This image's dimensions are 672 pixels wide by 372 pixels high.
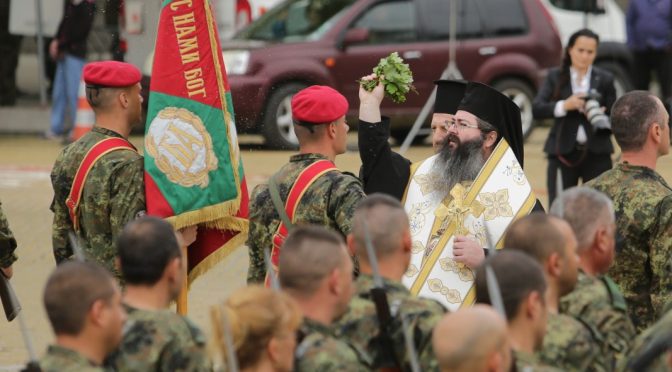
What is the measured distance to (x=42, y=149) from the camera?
59.4 ft

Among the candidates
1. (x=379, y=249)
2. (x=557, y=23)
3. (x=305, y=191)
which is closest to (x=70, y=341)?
(x=379, y=249)

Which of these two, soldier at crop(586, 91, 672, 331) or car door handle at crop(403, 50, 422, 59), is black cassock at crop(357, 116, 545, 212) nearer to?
soldier at crop(586, 91, 672, 331)

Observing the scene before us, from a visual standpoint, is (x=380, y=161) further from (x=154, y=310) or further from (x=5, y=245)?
(x=154, y=310)

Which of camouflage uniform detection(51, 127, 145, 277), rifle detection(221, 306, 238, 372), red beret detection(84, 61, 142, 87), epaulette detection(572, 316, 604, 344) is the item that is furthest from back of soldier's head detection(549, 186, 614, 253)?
red beret detection(84, 61, 142, 87)

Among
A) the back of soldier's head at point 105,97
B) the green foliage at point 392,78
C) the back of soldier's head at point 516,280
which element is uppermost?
the back of soldier's head at point 516,280

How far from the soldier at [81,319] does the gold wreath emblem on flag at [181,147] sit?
2.38m

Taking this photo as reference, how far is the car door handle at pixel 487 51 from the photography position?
58.5 ft

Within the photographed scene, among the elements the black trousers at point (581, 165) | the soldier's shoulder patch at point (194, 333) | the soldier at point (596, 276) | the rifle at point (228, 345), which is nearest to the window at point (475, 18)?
the black trousers at point (581, 165)

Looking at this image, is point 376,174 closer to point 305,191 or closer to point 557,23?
point 305,191

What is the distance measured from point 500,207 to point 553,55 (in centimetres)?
1107

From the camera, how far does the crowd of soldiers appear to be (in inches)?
194

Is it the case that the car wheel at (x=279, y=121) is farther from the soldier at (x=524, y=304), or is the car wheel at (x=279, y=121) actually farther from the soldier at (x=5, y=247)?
the soldier at (x=524, y=304)

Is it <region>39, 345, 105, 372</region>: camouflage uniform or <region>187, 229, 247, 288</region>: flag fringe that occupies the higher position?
<region>39, 345, 105, 372</region>: camouflage uniform

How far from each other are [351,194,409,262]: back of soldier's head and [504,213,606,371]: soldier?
0.43 meters
